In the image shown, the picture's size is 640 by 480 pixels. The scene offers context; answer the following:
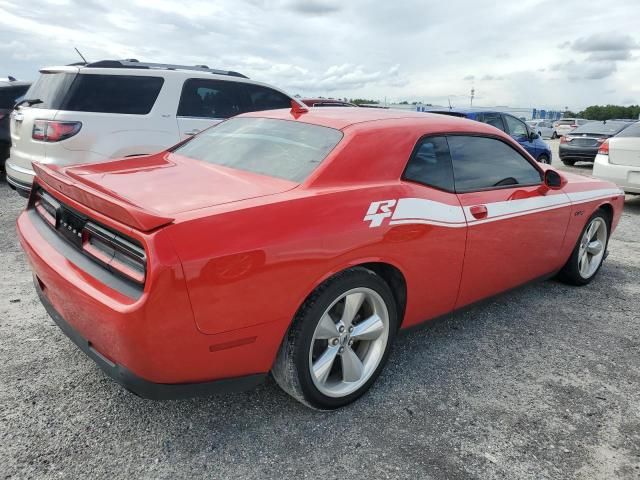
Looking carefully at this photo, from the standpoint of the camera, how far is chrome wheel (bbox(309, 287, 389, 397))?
2.46 metres

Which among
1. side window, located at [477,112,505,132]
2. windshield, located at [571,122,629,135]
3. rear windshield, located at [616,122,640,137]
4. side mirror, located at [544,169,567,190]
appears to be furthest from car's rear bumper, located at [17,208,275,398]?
windshield, located at [571,122,629,135]

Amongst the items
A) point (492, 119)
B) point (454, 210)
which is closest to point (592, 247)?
point (454, 210)

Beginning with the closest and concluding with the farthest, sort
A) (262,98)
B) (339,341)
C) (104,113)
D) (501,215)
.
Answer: (339,341), (501,215), (104,113), (262,98)

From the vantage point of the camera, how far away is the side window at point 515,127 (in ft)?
33.9

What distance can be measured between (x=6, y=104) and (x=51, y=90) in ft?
10.3

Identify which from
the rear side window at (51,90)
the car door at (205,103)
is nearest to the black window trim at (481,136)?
the car door at (205,103)

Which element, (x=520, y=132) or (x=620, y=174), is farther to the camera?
(x=520, y=132)

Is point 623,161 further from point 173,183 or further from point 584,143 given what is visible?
point 173,183

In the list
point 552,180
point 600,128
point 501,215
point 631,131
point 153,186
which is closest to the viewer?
point 153,186

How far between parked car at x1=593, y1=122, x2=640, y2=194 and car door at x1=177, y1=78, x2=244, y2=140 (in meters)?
5.69

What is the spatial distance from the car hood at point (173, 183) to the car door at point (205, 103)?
2.96 meters

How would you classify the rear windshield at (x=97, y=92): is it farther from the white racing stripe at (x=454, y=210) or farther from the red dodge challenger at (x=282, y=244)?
the white racing stripe at (x=454, y=210)

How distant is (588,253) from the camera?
4539mm

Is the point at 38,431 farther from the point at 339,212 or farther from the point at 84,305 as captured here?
the point at 339,212
